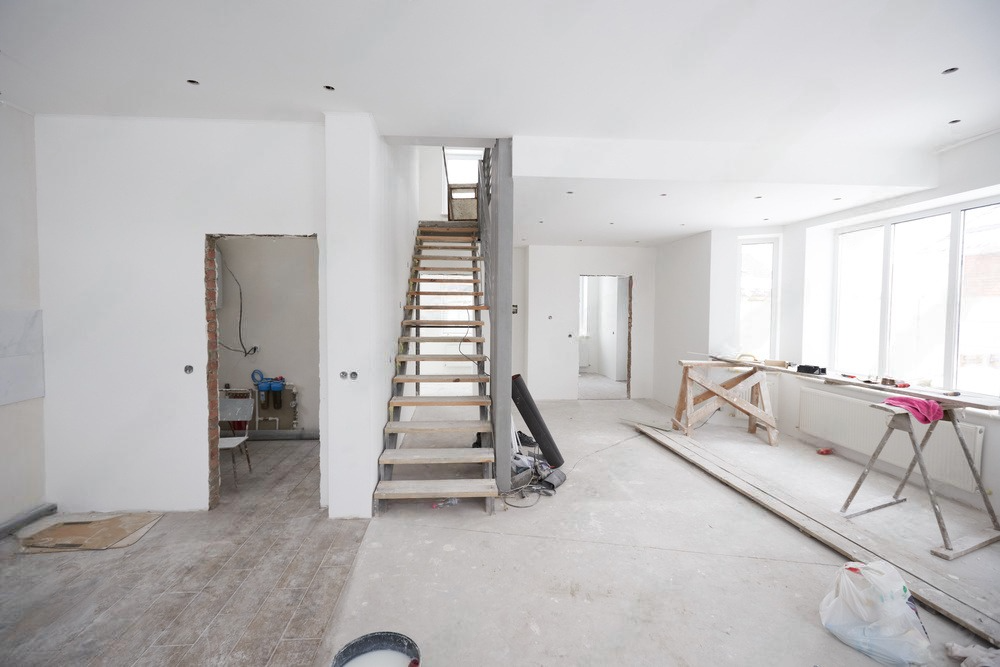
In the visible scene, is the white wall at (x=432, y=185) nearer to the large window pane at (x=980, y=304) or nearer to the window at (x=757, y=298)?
the window at (x=757, y=298)

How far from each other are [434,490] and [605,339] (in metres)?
7.18

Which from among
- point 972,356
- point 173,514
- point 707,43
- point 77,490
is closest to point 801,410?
point 972,356

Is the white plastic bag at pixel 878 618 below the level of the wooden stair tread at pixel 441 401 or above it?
below

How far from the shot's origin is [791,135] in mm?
3381

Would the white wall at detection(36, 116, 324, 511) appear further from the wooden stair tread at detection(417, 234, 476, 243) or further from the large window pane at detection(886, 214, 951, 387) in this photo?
the large window pane at detection(886, 214, 951, 387)

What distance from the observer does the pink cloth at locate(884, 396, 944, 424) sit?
2805 millimetres

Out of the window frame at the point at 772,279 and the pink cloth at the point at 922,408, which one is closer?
the pink cloth at the point at 922,408

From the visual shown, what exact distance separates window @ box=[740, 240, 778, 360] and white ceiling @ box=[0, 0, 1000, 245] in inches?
83.1

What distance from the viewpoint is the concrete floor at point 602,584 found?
6.28ft

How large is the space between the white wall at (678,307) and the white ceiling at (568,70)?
7.72 feet

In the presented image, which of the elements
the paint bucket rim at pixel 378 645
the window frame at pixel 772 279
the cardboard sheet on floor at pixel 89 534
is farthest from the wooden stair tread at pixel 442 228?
the paint bucket rim at pixel 378 645

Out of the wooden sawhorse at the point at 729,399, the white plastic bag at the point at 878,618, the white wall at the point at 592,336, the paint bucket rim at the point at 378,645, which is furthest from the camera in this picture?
the white wall at the point at 592,336

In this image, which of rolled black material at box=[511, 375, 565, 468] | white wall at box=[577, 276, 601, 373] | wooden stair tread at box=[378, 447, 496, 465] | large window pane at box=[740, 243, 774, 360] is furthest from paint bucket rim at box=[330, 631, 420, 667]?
white wall at box=[577, 276, 601, 373]

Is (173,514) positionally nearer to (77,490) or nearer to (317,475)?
(77,490)
